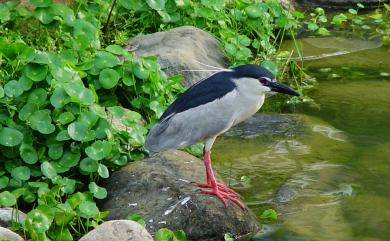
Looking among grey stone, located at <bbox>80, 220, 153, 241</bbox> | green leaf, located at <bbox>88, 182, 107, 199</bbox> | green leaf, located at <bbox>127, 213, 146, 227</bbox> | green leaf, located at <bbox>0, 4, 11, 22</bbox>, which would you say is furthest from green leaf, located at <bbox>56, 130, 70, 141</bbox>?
green leaf, located at <bbox>0, 4, 11, 22</bbox>

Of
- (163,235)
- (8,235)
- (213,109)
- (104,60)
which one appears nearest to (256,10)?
(104,60)

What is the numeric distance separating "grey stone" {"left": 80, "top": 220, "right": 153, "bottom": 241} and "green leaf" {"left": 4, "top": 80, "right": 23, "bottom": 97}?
131 cm

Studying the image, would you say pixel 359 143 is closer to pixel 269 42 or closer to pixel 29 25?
pixel 269 42

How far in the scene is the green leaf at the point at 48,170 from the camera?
17.0ft

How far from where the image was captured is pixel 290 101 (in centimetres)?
731

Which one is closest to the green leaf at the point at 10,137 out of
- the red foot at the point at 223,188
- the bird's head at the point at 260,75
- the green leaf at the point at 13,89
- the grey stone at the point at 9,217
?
the green leaf at the point at 13,89

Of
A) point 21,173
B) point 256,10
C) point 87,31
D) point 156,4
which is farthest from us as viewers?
point 256,10

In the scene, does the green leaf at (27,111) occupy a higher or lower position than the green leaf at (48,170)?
higher

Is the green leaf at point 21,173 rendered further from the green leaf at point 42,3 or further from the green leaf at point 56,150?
the green leaf at point 42,3

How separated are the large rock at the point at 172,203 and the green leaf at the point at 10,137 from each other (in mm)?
595

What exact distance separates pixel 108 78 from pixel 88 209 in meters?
1.29

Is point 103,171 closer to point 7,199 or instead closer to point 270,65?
point 7,199

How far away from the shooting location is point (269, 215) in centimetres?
529

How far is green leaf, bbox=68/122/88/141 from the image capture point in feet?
17.4
